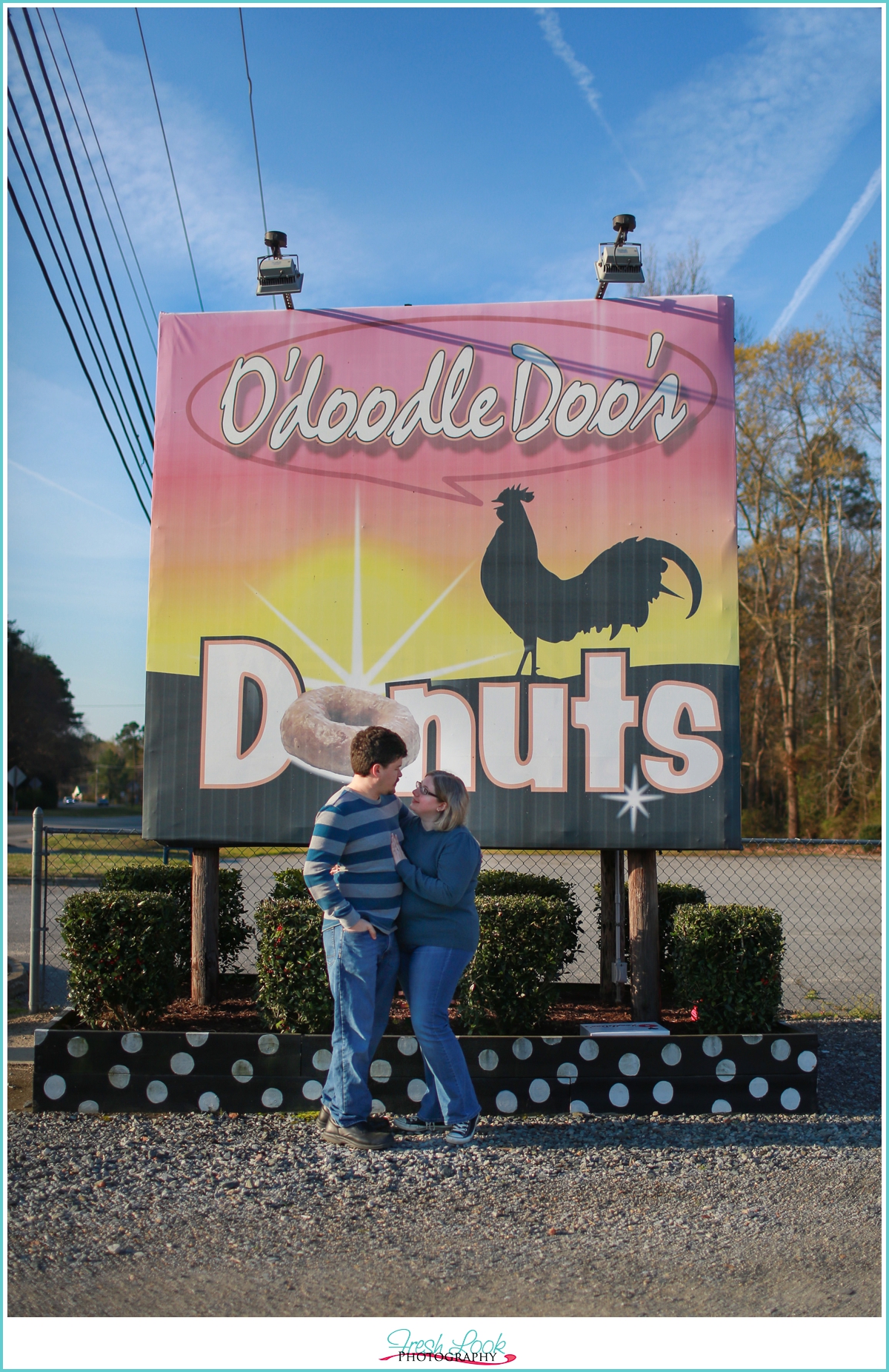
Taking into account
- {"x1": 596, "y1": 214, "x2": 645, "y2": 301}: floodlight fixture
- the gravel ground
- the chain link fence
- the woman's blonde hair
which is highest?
{"x1": 596, "y1": 214, "x2": 645, "y2": 301}: floodlight fixture

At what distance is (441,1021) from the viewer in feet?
13.6

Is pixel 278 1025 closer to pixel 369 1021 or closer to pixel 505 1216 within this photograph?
pixel 369 1021

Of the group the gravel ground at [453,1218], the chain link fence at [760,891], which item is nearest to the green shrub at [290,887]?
the chain link fence at [760,891]

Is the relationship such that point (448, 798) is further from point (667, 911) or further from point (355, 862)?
point (667, 911)

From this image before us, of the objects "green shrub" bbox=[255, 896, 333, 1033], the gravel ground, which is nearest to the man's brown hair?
"green shrub" bbox=[255, 896, 333, 1033]

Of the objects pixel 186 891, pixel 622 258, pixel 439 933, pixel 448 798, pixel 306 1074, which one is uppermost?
pixel 622 258

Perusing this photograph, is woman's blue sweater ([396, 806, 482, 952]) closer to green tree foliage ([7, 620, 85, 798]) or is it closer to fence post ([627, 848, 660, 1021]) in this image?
fence post ([627, 848, 660, 1021])

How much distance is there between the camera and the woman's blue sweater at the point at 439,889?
407 centimetres

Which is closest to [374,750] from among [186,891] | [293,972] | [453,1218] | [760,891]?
[293,972]

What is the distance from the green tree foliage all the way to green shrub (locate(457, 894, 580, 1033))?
4713 cm

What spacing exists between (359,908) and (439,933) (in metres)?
0.39

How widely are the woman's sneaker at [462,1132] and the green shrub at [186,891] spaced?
8.22ft

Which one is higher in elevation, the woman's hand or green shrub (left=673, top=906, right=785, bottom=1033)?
the woman's hand

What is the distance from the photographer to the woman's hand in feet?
13.8
